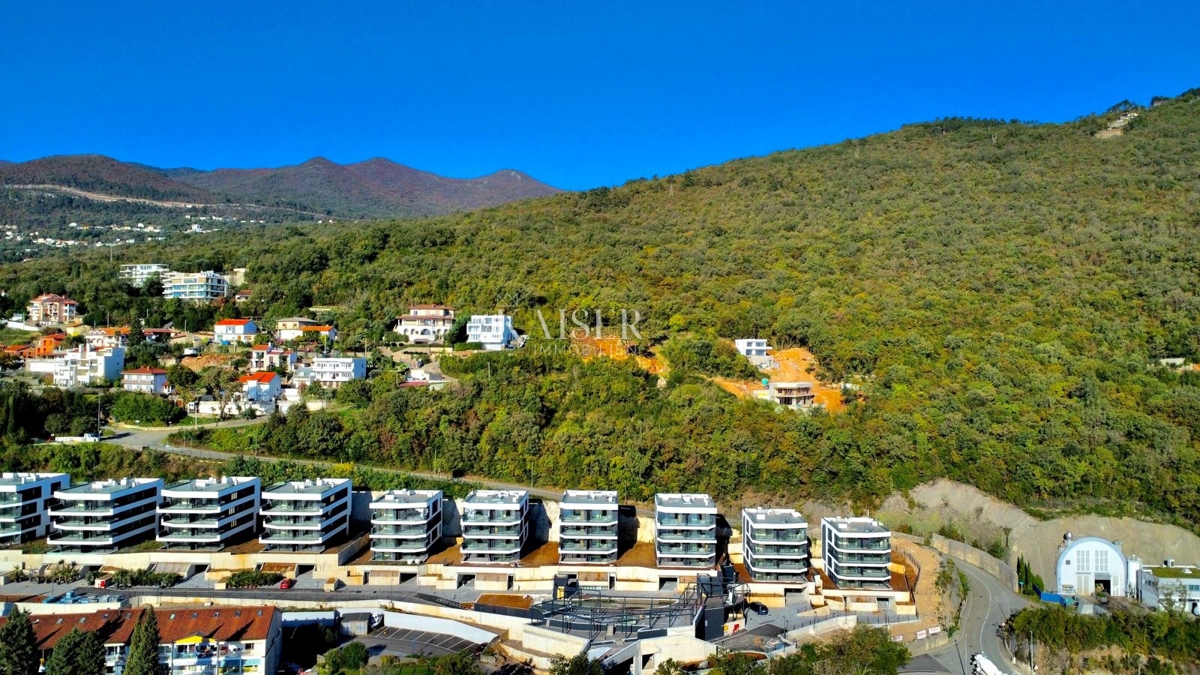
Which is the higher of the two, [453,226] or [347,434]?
[453,226]

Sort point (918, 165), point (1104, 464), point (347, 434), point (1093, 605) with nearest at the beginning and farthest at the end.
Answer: point (1093, 605), point (1104, 464), point (347, 434), point (918, 165)

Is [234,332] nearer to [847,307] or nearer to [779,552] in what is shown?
[779,552]

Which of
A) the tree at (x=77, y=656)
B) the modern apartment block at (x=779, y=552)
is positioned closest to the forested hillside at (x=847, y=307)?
the modern apartment block at (x=779, y=552)

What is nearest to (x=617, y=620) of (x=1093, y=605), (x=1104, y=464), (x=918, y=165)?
(x=1093, y=605)

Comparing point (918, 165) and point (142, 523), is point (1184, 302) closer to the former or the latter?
point (918, 165)

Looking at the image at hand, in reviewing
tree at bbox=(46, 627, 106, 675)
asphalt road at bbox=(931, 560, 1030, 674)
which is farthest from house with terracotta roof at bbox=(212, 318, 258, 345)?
asphalt road at bbox=(931, 560, 1030, 674)

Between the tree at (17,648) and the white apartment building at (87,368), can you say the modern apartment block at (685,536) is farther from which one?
the white apartment building at (87,368)

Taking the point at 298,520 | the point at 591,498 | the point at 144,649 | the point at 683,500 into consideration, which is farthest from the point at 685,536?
Result: the point at 144,649
